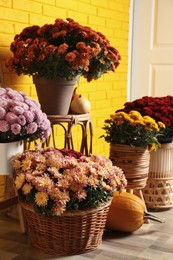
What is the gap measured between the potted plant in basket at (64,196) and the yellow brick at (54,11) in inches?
45.5

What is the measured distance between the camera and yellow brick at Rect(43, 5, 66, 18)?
113 inches

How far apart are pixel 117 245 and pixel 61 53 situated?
97 cm

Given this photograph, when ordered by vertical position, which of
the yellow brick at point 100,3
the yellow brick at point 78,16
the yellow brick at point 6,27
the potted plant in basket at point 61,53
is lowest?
the potted plant in basket at point 61,53

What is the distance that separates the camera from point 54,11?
2949 mm

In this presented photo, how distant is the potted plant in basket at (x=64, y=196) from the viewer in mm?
1897

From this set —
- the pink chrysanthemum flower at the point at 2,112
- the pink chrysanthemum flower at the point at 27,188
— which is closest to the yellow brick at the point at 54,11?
the pink chrysanthemum flower at the point at 2,112

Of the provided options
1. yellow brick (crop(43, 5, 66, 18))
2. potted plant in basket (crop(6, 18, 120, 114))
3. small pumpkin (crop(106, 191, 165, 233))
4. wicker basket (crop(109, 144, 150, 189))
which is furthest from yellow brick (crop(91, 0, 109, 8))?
small pumpkin (crop(106, 191, 165, 233))

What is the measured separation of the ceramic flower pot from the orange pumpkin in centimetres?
57

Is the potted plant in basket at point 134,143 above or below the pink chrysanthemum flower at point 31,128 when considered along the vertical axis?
below

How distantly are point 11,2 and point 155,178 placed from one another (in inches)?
52.2

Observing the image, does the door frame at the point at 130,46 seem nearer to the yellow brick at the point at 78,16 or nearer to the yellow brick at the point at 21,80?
the yellow brick at the point at 78,16

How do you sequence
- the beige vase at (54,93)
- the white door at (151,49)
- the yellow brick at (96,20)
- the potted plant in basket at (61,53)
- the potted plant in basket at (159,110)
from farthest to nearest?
the white door at (151,49) < the yellow brick at (96,20) < the potted plant in basket at (159,110) < the beige vase at (54,93) < the potted plant in basket at (61,53)

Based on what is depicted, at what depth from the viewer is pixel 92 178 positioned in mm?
1936

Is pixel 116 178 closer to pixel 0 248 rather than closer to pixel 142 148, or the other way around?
pixel 142 148
